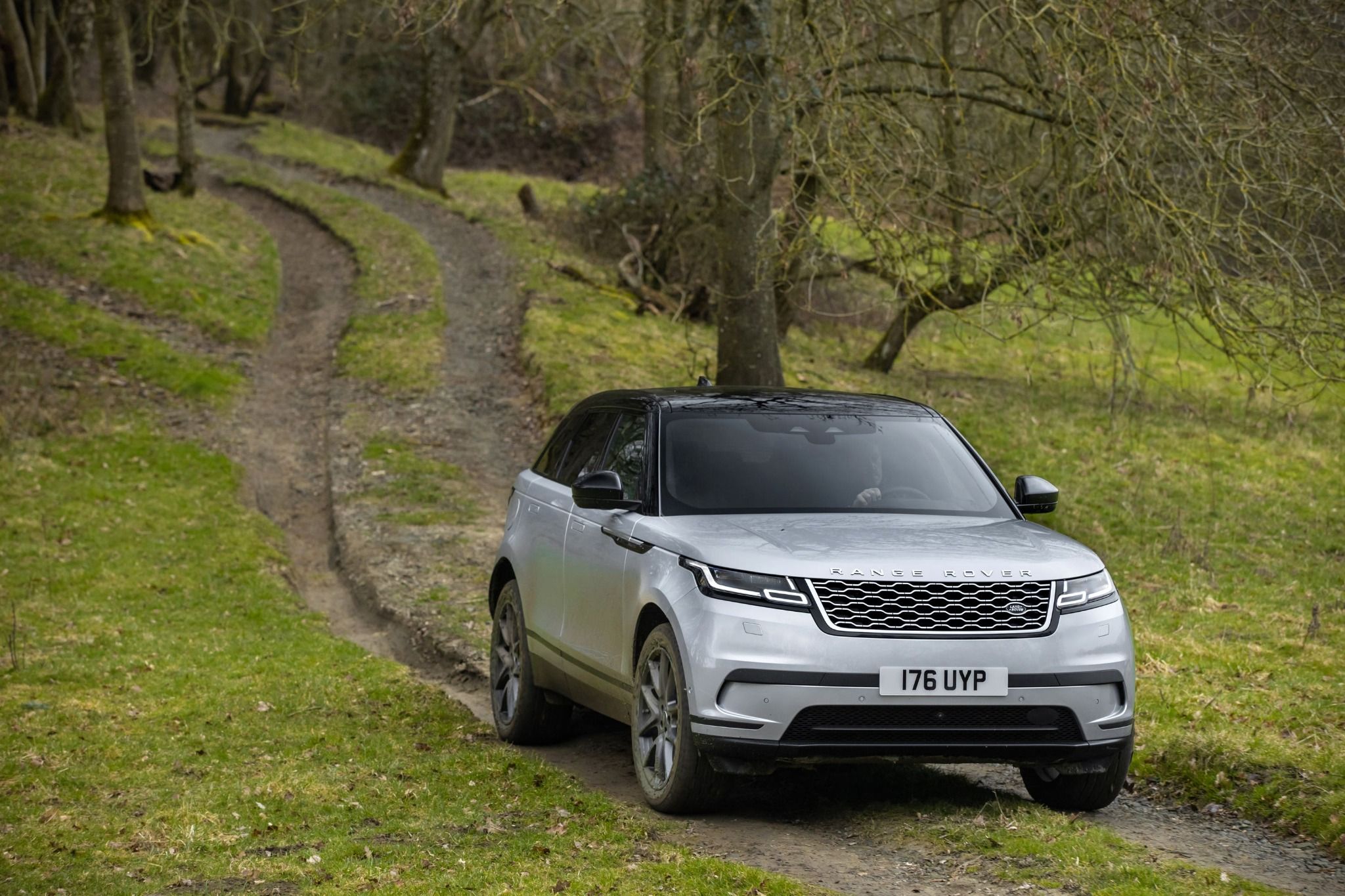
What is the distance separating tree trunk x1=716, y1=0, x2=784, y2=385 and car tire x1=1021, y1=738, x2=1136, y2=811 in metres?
6.88

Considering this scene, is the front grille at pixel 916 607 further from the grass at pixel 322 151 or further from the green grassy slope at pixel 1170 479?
the grass at pixel 322 151

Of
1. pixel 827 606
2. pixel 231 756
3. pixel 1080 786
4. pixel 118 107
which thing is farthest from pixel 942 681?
pixel 118 107

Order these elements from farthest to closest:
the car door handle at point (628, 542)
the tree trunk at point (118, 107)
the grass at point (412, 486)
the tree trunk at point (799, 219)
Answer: the tree trunk at point (118, 107) → the grass at point (412, 486) → the tree trunk at point (799, 219) → the car door handle at point (628, 542)

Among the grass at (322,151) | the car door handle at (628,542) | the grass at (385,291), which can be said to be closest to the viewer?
the car door handle at (628,542)

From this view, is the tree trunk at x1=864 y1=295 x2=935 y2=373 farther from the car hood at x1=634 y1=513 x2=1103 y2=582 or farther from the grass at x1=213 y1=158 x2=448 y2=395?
the car hood at x1=634 y1=513 x2=1103 y2=582

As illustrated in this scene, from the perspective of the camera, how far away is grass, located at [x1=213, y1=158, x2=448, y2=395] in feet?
75.8

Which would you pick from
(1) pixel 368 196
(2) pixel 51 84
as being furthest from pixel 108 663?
(2) pixel 51 84

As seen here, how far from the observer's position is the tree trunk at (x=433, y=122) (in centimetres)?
3772

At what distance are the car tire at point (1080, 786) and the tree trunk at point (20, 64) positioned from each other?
38723mm

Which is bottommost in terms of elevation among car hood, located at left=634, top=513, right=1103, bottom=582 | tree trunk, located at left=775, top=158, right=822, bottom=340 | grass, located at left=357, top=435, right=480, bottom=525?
Answer: grass, located at left=357, top=435, right=480, bottom=525

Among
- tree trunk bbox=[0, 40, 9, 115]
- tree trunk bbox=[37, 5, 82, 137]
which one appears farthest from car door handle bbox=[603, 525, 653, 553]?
tree trunk bbox=[0, 40, 9, 115]

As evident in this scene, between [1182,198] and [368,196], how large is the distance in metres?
27.9

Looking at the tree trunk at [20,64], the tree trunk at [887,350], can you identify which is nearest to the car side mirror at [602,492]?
the tree trunk at [887,350]

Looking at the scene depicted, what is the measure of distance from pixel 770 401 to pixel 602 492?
49.6 inches
